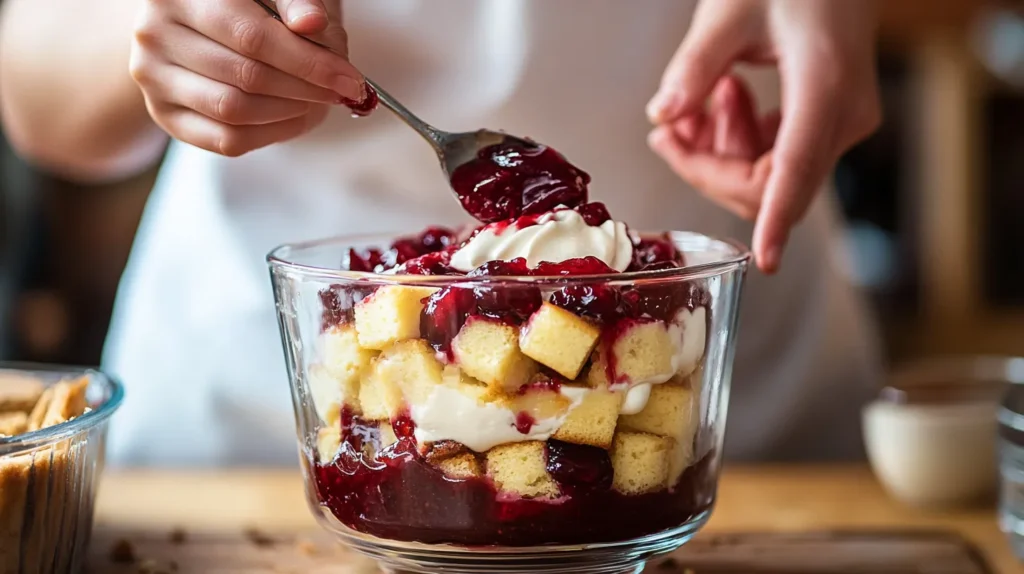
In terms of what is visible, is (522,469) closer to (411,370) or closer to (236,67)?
(411,370)

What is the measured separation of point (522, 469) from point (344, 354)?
0.13m

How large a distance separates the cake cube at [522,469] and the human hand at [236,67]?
255 mm

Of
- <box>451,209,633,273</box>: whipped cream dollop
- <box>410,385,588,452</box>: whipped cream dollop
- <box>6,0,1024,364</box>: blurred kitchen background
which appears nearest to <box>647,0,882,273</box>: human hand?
<box>451,209,633,273</box>: whipped cream dollop

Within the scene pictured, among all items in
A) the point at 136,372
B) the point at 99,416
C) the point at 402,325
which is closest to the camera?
the point at 402,325

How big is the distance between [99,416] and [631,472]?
39 centimetres

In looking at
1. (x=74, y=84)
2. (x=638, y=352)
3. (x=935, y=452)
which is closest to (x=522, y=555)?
(x=638, y=352)

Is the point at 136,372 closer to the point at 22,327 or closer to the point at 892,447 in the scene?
the point at 892,447

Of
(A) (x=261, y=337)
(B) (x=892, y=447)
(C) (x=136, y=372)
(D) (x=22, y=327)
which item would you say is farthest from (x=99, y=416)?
(D) (x=22, y=327)

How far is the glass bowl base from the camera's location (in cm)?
67

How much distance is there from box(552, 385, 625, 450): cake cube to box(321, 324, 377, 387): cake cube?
126 mm

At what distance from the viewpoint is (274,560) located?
0.89 meters

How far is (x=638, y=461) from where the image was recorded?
2.17 feet

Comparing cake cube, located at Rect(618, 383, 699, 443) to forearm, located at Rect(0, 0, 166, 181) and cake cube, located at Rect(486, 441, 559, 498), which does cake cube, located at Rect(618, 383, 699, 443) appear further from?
forearm, located at Rect(0, 0, 166, 181)

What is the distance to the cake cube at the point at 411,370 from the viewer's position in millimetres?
630
